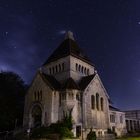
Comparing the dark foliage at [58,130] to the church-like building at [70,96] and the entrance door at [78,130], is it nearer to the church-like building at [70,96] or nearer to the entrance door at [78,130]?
the church-like building at [70,96]

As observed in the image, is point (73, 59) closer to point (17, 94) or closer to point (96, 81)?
point (96, 81)

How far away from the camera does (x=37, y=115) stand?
44.3 metres

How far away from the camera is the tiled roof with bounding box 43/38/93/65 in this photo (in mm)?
48812

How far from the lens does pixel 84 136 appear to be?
39.7 metres

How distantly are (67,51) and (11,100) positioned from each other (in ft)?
64.9

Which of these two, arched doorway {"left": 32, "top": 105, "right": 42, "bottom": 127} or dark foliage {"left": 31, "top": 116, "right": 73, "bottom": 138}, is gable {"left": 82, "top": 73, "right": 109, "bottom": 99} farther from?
arched doorway {"left": 32, "top": 105, "right": 42, "bottom": 127}

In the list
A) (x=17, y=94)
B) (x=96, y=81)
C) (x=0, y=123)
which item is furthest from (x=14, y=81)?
(x=96, y=81)

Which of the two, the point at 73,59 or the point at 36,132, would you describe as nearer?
the point at 36,132

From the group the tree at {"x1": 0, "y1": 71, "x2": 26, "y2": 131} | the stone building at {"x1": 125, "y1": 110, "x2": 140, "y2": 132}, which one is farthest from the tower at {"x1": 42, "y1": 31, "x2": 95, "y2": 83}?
the stone building at {"x1": 125, "y1": 110, "x2": 140, "y2": 132}

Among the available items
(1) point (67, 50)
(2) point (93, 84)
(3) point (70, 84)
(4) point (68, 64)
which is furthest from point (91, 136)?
(1) point (67, 50)

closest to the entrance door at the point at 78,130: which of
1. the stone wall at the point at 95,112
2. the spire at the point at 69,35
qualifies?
the stone wall at the point at 95,112

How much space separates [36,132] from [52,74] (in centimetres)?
1624

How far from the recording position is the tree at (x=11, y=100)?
49881 millimetres

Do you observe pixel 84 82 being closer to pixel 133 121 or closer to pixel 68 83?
pixel 68 83
